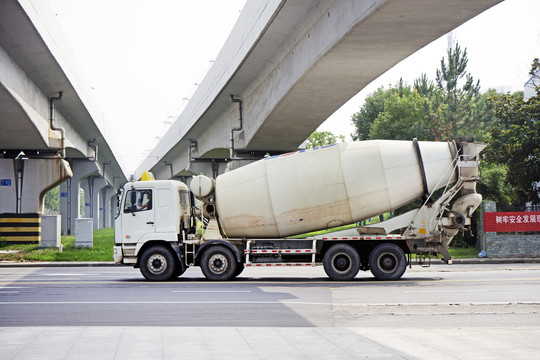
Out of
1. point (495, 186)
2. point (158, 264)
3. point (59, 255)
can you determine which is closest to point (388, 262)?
point (158, 264)

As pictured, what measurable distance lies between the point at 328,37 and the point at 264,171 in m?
4.26

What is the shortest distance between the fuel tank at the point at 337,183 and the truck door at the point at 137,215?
8.21ft

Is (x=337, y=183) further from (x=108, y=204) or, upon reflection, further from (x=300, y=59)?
(x=108, y=204)

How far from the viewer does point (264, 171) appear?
778 inches

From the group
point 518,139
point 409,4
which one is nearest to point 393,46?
point 409,4

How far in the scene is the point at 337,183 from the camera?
18969 millimetres

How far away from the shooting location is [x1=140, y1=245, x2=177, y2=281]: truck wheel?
1988cm

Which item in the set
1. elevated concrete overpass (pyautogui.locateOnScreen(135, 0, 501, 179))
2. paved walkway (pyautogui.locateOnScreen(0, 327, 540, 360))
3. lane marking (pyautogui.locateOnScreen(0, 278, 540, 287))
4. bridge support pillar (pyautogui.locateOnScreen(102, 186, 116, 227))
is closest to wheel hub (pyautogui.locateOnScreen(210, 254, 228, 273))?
lane marking (pyautogui.locateOnScreen(0, 278, 540, 287))

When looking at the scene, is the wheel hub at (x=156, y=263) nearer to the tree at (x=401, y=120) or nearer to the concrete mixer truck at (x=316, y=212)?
the concrete mixer truck at (x=316, y=212)

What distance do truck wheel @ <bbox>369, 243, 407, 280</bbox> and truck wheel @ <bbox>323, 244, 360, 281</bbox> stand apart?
46 cm

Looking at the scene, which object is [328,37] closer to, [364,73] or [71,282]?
[364,73]

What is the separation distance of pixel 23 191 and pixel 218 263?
74.9 feet

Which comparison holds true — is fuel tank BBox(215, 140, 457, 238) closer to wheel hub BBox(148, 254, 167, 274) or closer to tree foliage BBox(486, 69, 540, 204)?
wheel hub BBox(148, 254, 167, 274)

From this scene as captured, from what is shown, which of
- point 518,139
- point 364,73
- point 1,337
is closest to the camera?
point 1,337
